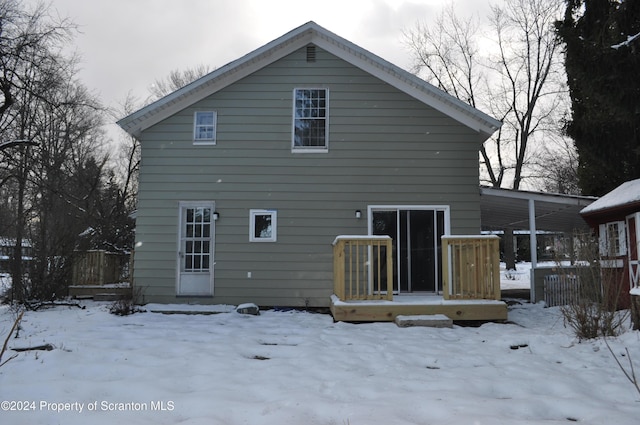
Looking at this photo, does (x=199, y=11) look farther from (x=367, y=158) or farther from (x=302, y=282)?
(x=302, y=282)

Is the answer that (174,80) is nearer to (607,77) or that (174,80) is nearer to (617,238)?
(607,77)

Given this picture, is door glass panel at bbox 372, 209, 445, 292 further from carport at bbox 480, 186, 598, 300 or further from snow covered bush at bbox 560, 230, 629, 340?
snow covered bush at bbox 560, 230, 629, 340

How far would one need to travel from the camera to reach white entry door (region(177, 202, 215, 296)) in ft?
31.5

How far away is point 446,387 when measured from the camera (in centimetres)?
411

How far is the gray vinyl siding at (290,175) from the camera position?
31.1ft

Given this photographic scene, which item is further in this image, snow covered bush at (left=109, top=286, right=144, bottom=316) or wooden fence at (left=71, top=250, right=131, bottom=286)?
wooden fence at (left=71, top=250, right=131, bottom=286)

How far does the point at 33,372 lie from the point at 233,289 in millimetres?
5133

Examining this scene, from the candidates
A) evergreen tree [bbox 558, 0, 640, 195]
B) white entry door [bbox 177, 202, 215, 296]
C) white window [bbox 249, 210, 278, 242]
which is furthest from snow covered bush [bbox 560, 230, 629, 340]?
white entry door [bbox 177, 202, 215, 296]

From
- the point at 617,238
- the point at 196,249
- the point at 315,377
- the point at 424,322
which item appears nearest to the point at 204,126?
the point at 196,249

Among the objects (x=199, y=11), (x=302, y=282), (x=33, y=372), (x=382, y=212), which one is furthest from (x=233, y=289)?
(x=199, y=11)

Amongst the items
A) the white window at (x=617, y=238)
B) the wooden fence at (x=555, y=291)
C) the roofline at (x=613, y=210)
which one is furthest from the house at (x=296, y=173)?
the white window at (x=617, y=238)

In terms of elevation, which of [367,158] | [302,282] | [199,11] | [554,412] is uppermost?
[199,11]

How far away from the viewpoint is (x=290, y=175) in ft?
31.6

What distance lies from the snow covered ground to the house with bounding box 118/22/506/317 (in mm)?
2536
